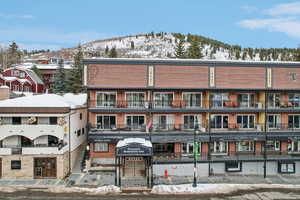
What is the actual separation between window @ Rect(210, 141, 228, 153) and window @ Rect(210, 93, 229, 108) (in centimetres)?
443

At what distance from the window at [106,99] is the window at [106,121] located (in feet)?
4.55

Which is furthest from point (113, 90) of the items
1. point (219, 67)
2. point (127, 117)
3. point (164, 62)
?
point (219, 67)

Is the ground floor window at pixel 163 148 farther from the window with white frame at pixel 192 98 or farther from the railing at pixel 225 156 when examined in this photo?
the window with white frame at pixel 192 98

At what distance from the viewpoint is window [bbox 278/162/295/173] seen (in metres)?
30.2

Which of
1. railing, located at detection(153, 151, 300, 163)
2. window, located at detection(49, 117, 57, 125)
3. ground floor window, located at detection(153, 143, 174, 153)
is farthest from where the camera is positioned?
ground floor window, located at detection(153, 143, 174, 153)

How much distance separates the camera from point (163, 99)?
1226 inches

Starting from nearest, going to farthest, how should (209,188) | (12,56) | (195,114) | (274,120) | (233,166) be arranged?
Result: (209,188) < (233,166) < (195,114) < (274,120) < (12,56)

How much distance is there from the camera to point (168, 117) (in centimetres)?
3125

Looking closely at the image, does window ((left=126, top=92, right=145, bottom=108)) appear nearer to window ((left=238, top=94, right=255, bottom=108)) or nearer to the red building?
window ((left=238, top=94, right=255, bottom=108))

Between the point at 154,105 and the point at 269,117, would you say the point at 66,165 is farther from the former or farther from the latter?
the point at 269,117

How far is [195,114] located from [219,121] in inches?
119

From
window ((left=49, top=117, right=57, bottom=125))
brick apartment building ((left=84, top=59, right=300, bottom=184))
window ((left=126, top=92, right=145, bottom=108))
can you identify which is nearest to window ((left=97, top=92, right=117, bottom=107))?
brick apartment building ((left=84, top=59, right=300, bottom=184))

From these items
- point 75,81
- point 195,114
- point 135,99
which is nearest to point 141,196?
point 135,99

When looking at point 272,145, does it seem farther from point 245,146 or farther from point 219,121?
point 219,121
